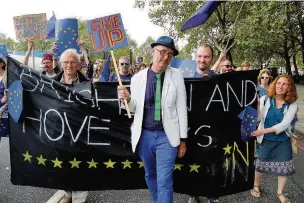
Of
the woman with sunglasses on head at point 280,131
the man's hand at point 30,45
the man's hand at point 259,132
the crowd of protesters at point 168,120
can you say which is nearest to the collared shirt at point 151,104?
the crowd of protesters at point 168,120

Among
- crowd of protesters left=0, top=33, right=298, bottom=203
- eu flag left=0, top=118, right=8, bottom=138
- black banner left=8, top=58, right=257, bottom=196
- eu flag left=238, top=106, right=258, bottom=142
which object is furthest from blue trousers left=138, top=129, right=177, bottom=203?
eu flag left=0, top=118, right=8, bottom=138

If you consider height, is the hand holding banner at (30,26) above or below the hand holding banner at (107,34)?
above

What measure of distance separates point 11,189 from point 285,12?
52.9 ft

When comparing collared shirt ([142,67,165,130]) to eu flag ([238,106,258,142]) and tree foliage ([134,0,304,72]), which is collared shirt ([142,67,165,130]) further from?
tree foliage ([134,0,304,72])

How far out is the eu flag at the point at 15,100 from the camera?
12.0ft

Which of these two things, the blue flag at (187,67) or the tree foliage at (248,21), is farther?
the tree foliage at (248,21)

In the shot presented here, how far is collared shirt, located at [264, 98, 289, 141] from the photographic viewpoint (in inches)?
150

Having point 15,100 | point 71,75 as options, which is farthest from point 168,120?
point 15,100

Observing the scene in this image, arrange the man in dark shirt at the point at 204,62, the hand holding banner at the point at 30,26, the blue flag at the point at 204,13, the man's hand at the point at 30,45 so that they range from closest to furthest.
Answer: the blue flag at the point at 204,13 → the man in dark shirt at the point at 204,62 → the man's hand at the point at 30,45 → the hand holding banner at the point at 30,26

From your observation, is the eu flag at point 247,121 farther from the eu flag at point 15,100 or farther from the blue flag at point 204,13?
the eu flag at point 15,100

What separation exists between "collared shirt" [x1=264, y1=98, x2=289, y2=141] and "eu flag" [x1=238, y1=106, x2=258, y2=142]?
0.31 meters

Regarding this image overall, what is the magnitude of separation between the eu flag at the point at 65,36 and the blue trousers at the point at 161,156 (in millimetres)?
3185

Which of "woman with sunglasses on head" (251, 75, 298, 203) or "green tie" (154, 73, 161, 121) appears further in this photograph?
"woman with sunglasses on head" (251, 75, 298, 203)

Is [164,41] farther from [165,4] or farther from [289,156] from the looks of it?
[165,4]
